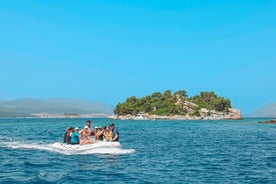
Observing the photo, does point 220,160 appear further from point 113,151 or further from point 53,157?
point 53,157

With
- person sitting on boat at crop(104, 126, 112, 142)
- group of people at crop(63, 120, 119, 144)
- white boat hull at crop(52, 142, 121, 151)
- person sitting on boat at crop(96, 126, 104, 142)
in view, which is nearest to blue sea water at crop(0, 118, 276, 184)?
white boat hull at crop(52, 142, 121, 151)

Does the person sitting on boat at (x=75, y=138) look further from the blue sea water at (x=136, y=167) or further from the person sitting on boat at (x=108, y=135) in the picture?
the person sitting on boat at (x=108, y=135)

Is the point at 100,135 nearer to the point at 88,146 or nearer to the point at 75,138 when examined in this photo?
the point at 75,138

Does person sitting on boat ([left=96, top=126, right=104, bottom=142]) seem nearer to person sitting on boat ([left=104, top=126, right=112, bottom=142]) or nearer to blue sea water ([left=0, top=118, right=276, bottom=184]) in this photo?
person sitting on boat ([left=104, top=126, right=112, bottom=142])

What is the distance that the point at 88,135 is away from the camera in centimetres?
4128

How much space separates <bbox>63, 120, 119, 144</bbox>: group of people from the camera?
40469 millimetres

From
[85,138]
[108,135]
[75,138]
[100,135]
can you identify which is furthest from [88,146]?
[100,135]

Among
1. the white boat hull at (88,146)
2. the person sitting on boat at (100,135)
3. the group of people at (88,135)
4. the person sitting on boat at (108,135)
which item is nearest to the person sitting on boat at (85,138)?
the group of people at (88,135)

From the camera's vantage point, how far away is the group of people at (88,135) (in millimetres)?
40469

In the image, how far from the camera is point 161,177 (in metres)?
25.6

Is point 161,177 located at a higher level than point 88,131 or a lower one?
lower

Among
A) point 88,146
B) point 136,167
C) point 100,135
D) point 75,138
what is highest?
point 100,135

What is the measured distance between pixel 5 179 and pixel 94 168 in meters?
6.84

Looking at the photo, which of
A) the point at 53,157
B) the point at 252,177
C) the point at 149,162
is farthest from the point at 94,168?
the point at 252,177
